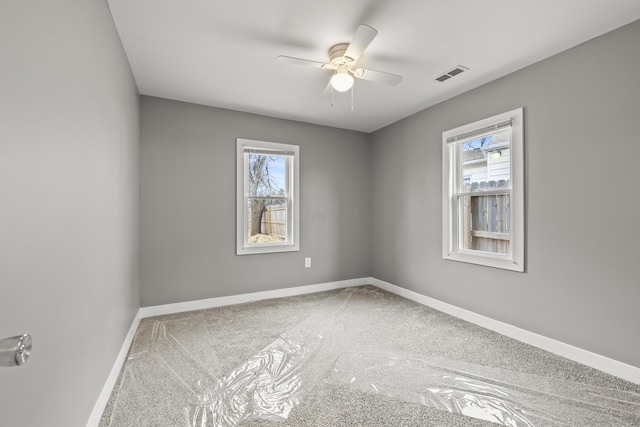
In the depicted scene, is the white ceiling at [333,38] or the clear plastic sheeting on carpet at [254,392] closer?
the clear plastic sheeting on carpet at [254,392]

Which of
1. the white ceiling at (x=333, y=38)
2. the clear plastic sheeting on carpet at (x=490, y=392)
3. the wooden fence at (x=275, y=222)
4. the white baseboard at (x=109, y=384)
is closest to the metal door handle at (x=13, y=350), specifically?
the white baseboard at (x=109, y=384)

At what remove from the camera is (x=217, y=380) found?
208 cm

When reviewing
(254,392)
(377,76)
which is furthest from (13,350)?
(377,76)

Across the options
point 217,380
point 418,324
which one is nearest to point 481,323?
point 418,324

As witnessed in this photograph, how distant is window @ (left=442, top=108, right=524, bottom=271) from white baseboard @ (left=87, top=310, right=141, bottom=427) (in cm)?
326

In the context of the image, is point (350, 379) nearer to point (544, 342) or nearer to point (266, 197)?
point (544, 342)

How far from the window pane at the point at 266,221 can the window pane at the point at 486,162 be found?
2.28 m

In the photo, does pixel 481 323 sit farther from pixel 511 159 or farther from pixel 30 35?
pixel 30 35

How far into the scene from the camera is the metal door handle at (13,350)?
62 centimetres

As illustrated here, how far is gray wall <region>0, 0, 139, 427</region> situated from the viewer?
2.84ft

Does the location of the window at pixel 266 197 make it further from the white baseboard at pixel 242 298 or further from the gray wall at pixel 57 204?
the gray wall at pixel 57 204

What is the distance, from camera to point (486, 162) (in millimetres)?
3133

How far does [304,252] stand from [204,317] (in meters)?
1.55

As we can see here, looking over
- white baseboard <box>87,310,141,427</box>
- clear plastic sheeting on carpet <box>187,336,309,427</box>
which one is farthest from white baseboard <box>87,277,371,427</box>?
clear plastic sheeting on carpet <box>187,336,309,427</box>
